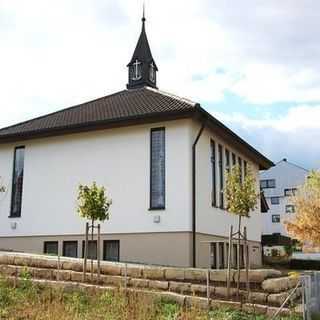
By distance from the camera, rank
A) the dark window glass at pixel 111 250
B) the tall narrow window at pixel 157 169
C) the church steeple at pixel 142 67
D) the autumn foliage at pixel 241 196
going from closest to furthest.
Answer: the autumn foliage at pixel 241 196, the tall narrow window at pixel 157 169, the dark window glass at pixel 111 250, the church steeple at pixel 142 67

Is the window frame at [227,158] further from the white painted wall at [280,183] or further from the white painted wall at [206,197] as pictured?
the white painted wall at [280,183]

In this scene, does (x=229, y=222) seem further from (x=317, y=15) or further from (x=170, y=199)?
(x=317, y=15)

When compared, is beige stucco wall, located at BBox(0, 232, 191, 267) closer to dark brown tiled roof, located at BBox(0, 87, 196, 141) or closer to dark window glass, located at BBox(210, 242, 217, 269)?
dark window glass, located at BBox(210, 242, 217, 269)

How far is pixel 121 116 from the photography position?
60.0ft

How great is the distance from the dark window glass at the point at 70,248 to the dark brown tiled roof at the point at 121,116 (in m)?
4.04

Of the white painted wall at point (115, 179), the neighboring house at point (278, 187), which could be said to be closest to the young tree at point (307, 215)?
the white painted wall at point (115, 179)

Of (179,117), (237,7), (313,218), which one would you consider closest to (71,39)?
(237,7)

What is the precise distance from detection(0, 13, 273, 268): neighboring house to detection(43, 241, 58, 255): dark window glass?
37 millimetres

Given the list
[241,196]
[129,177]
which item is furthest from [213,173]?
[241,196]

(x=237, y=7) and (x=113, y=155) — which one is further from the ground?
(x=237, y=7)

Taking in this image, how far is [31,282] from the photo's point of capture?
12289mm

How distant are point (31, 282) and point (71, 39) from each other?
5.78 meters

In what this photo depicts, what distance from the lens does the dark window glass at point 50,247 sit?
19386 millimetres

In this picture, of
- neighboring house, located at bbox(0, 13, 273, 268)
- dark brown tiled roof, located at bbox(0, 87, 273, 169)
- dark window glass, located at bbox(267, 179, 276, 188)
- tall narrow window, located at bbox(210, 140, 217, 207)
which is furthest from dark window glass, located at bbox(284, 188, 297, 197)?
tall narrow window, located at bbox(210, 140, 217, 207)
